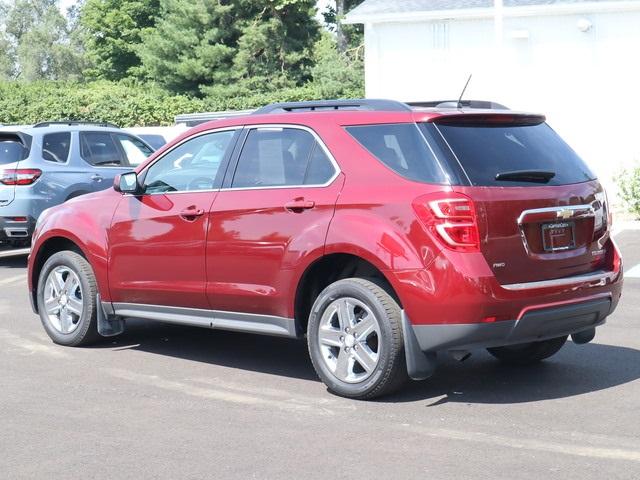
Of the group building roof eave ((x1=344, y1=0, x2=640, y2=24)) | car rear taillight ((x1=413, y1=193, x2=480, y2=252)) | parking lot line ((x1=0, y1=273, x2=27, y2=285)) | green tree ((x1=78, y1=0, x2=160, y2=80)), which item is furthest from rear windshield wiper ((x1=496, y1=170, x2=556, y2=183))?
green tree ((x1=78, y1=0, x2=160, y2=80))

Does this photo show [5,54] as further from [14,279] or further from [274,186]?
[274,186]

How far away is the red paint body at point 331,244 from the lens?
256 inches

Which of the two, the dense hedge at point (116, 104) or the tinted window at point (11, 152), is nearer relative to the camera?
the tinted window at point (11, 152)

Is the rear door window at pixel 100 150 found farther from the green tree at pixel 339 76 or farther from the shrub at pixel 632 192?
the green tree at pixel 339 76

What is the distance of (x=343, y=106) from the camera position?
745cm

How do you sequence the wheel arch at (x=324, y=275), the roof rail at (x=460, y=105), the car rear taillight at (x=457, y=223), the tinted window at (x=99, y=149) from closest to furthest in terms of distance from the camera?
the car rear taillight at (x=457, y=223) < the wheel arch at (x=324, y=275) < the roof rail at (x=460, y=105) < the tinted window at (x=99, y=149)

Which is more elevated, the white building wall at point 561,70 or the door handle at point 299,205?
the door handle at point 299,205

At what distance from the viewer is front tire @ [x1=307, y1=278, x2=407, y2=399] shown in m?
6.71

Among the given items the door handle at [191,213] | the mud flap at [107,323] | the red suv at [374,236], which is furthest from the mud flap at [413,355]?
the mud flap at [107,323]

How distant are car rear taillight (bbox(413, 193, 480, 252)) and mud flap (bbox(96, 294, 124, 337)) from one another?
3122mm

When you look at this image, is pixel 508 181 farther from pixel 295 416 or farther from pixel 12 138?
pixel 12 138

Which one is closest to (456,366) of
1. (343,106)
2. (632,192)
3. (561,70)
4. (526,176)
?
(526,176)

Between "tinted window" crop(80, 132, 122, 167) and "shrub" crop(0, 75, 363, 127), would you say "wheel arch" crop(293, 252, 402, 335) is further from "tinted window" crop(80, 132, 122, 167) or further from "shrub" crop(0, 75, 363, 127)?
"shrub" crop(0, 75, 363, 127)

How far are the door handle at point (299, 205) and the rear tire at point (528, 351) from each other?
5.97 feet
